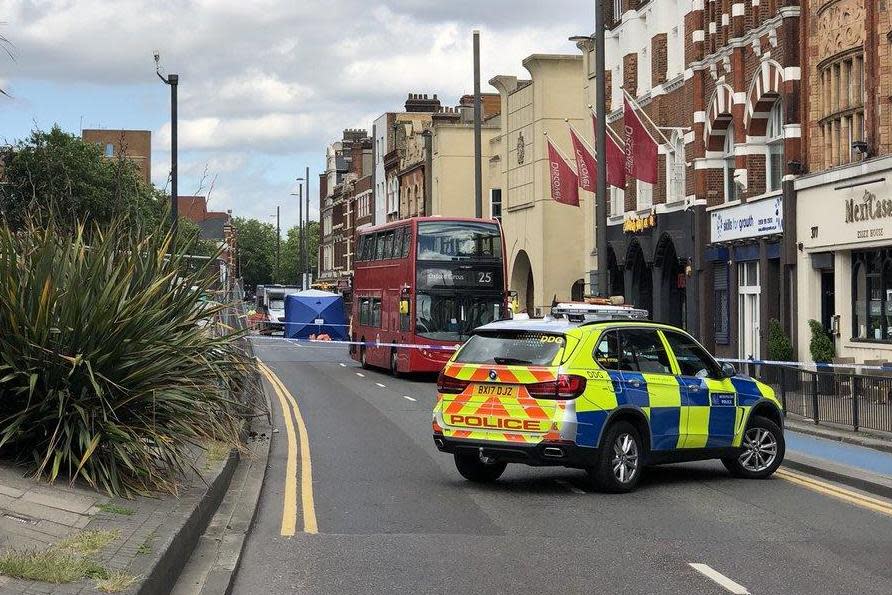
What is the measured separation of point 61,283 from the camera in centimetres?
1117

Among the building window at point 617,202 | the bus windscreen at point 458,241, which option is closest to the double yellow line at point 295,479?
the bus windscreen at point 458,241

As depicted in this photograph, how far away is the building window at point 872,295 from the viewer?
2662 cm

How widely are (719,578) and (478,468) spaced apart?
5274 mm

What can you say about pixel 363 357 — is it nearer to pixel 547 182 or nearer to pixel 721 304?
pixel 721 304

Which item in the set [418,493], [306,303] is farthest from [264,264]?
[418,493]

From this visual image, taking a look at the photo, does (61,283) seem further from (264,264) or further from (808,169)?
(264,264)

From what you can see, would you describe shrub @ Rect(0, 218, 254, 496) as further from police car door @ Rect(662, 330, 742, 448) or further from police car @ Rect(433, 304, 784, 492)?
police car door @ Rect(662, 330, 742, 448)

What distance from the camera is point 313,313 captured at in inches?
2472

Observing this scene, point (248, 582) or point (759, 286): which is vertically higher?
point (759, 286)

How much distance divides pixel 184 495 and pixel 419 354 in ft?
75.1

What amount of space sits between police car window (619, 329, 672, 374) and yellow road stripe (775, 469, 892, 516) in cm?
194

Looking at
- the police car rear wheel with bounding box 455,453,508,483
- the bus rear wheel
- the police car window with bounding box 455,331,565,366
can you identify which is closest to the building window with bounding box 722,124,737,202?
the bus rear wheel

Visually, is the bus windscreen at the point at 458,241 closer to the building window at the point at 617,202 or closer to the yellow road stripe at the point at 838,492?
the building window at the point at 617,202

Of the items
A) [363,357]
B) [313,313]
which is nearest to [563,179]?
[363,357]
